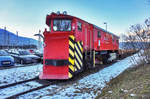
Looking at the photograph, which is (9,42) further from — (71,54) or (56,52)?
(71,54)

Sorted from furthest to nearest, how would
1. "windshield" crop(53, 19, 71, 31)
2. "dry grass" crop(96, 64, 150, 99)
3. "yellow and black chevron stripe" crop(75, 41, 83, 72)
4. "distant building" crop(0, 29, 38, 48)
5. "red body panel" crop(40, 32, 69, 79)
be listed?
"distant building" crop(0, 29, 38, 48) → "windshield" crop(53, 19, 71, 31) → "yellow and black chevron stripe" crop(75, 41, 83, 72) → "red body panel" crop(40, 32, 69, 79) → "dry grass" crop(96, 64, 150, 99)

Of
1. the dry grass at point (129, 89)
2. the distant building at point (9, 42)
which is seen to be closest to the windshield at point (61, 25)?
the dry grass at point (129, 89)

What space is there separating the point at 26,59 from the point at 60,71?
7.94 m

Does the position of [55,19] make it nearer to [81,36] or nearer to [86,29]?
[81,36]

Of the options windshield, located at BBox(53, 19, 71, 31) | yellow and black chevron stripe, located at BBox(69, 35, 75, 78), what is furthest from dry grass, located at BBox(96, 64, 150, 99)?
windshield, located at BBox(53, 19, 71, 31)

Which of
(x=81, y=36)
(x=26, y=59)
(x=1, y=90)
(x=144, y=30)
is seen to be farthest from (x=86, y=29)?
(x=26, y=59)

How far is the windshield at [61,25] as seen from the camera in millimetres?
6227

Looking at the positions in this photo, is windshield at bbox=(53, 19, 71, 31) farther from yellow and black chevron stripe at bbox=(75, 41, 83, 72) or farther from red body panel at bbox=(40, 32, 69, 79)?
yellow and black chevron stripe at bbox=(75, 41, 83, 72)

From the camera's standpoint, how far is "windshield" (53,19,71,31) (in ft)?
20.4

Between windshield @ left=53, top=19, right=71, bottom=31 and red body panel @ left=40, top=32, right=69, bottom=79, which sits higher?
windshield @ left=53, top=19, right=71, bottom=31

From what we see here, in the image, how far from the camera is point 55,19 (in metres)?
6.36

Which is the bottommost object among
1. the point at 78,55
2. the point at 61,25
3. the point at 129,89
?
the point at 129,89

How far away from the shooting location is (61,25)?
628 cm

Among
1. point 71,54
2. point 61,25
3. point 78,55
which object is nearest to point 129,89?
point 71,54
